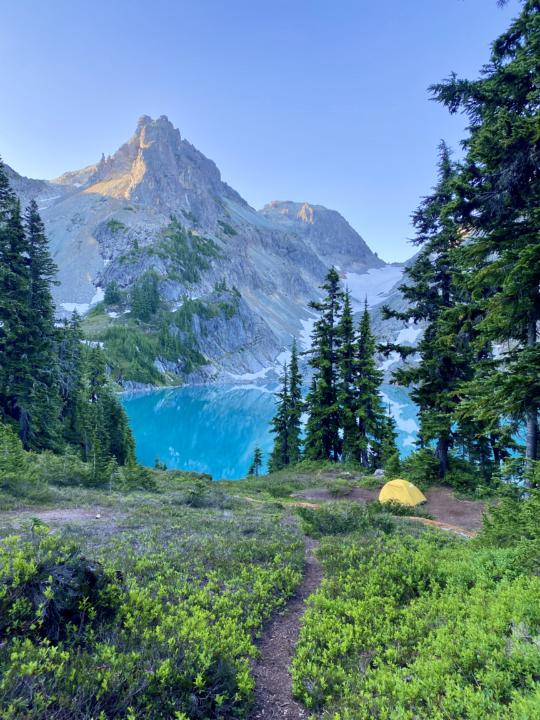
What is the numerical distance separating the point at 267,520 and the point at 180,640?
873 centimetres

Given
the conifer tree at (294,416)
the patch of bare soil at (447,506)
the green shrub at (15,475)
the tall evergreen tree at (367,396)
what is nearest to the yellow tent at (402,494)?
the patch of bare soil at (447,506)

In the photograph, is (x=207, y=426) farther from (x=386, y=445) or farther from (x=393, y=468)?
(x=393, y=468)

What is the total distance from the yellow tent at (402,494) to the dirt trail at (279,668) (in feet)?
43.5

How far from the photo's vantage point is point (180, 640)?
176 inches

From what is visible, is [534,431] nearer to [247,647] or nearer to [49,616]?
[247,647]

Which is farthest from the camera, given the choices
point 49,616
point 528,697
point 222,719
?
point 49,616

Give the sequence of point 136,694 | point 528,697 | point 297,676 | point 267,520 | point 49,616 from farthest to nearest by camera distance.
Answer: point 267,520
point 297,676
point 49,616
point 136,694
point 528,697

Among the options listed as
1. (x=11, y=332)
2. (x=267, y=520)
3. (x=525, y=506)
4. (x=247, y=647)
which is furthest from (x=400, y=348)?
(x=11, y=332)

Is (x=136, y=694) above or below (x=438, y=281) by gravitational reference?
below

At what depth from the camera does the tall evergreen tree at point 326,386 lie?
31375 mm

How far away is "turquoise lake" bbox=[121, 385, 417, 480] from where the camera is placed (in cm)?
6250

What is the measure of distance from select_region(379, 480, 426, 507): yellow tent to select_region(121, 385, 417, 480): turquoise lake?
27.4m

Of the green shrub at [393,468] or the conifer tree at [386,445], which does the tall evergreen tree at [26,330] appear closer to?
the green shrub at [393,468]

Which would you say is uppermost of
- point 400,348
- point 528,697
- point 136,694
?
point 400,348
